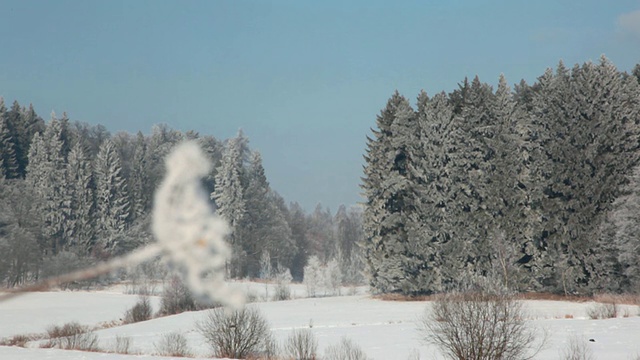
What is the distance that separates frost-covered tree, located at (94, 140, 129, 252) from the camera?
90938mm

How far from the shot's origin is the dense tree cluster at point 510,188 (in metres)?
54.8

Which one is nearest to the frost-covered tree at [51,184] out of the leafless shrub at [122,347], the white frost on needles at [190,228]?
the leafless shrub at [122,347]

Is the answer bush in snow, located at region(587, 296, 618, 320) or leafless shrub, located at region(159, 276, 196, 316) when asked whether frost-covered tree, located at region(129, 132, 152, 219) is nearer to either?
leafless shrub, located at region(159, 276, 196, 316)

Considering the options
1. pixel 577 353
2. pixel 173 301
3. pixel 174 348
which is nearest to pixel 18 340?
pixel 174 348

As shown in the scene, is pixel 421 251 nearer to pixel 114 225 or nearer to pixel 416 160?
pixel 416 160

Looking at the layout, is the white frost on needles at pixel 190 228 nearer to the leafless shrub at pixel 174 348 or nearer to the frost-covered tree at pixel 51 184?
the leafless shrub at pixel 174 348

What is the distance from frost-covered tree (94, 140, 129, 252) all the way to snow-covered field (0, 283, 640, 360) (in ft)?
40.7

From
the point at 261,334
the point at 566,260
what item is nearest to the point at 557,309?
the point at 566,260

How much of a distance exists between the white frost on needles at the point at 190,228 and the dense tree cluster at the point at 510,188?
1802 inches

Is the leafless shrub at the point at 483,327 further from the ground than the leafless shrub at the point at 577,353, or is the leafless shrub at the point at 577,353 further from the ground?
the leafless shrub at the point at 483,327

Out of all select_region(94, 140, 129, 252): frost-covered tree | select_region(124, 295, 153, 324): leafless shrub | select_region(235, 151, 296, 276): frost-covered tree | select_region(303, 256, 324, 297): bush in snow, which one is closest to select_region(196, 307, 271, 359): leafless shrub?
select_region(124, 295, 153, 324): leafless shrub

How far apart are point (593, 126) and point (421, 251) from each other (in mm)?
16147

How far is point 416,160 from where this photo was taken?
209 feet

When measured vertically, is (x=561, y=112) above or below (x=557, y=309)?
above
